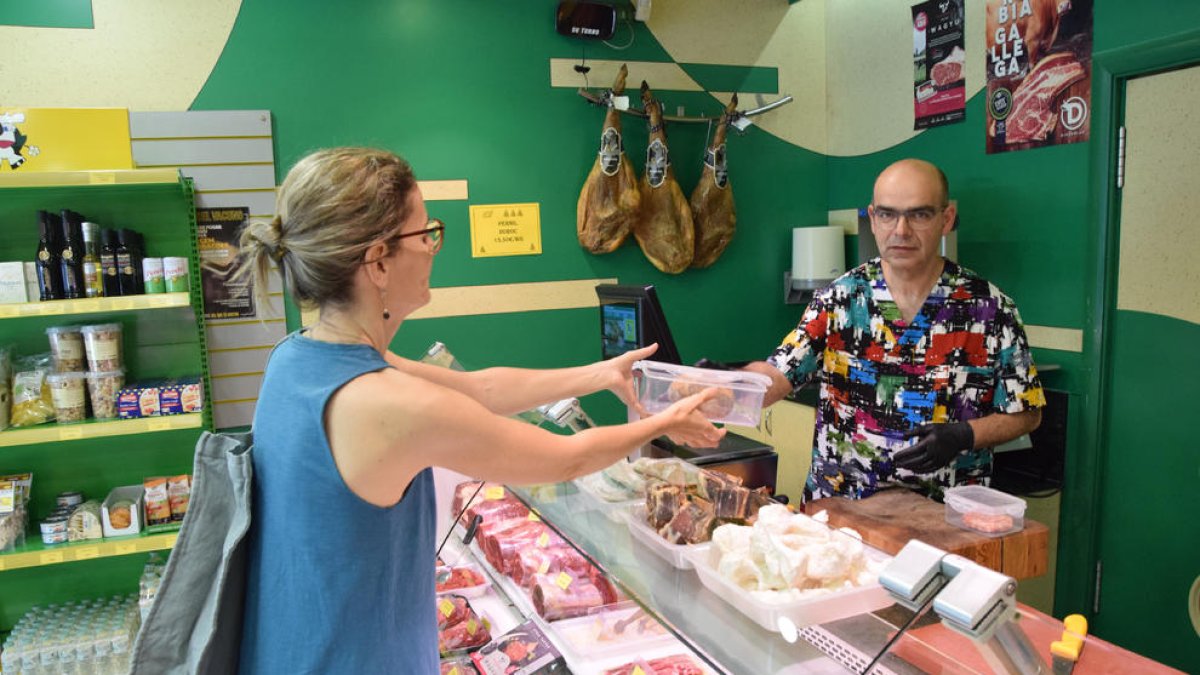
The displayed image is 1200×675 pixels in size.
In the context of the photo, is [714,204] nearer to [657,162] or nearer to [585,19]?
[657,162]

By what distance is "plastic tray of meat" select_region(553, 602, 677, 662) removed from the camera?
1.75 meters

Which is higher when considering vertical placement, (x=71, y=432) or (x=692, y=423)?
(x=692, y=423)

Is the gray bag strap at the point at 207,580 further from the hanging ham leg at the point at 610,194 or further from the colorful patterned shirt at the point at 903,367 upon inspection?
the hanging ham leg at the point at 610,194

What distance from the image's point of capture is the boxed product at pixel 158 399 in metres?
3.35

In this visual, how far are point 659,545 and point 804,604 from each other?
1.38 ft

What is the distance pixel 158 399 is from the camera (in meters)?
3.39

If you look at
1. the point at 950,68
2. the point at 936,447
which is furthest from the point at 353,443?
the point at 950,68

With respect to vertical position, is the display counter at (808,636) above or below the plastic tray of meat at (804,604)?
below

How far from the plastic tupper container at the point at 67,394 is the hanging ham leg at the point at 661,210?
9.35 ft

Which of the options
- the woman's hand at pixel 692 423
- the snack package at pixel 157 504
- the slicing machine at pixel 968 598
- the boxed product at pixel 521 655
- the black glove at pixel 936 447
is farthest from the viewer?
the snack package at pixel 157 504

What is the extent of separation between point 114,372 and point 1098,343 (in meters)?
4.27

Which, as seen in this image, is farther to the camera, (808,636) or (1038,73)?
(1038,73)

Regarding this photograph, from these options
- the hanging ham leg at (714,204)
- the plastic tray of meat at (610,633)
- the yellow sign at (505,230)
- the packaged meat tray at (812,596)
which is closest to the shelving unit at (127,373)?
the yellow sign at (505,230)

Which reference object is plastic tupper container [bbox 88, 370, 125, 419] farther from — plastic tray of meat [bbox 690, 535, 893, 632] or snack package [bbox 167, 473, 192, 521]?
plastic tray of meat [bbox 690, 535, 893, 632]
